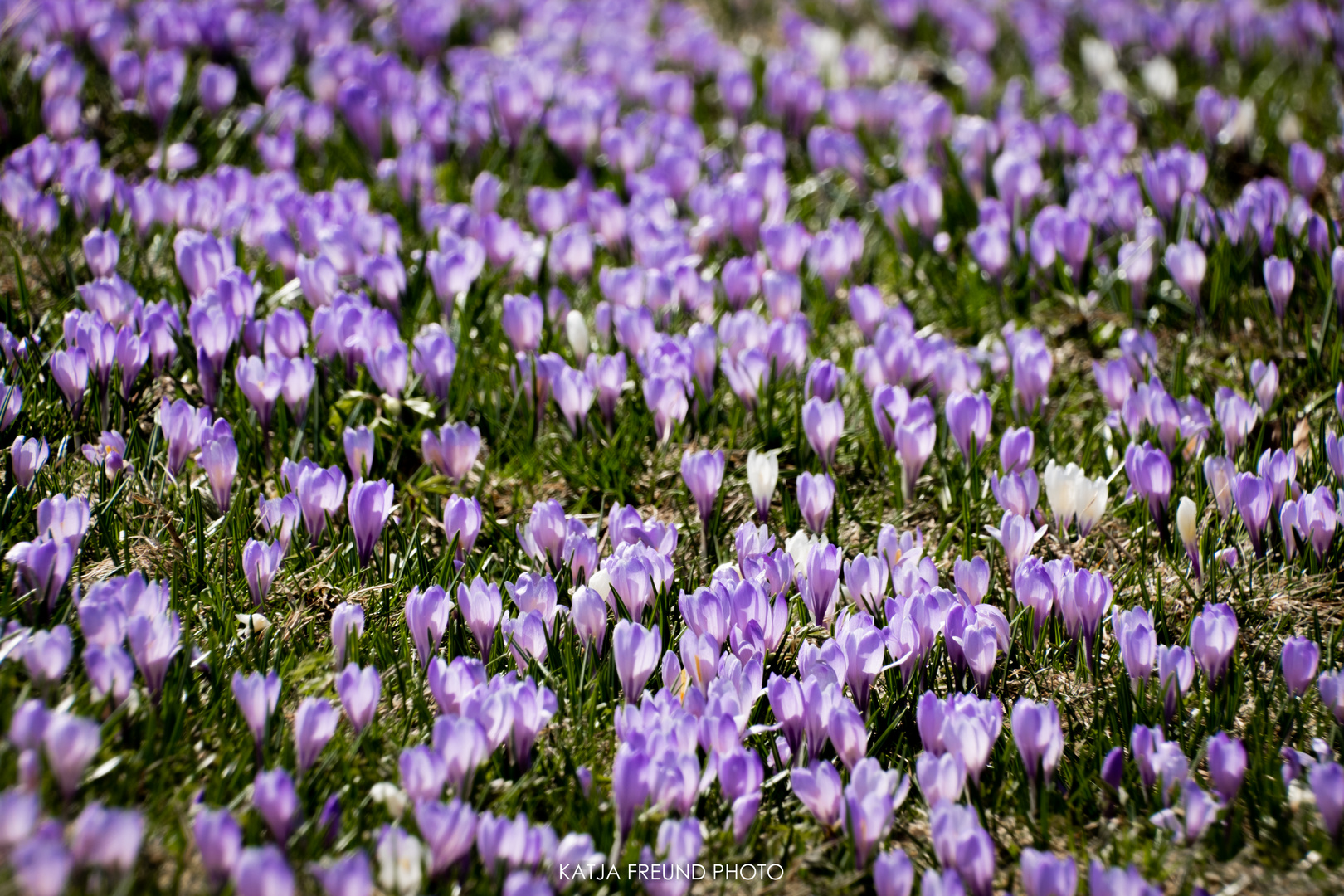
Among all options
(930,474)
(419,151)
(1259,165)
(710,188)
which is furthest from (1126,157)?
(419,151)

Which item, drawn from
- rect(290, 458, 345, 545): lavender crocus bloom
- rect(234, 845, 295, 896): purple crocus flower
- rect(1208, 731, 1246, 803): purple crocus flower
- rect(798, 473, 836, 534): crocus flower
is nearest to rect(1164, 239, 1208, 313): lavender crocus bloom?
rect(798, 473, 836, 534): crocus flower

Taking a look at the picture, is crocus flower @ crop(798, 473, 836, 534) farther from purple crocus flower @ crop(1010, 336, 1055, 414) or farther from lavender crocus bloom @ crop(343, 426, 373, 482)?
lavender crocus bloom @ crop(343, 426, 373, 482)

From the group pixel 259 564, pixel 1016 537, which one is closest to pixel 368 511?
pixel 259 564

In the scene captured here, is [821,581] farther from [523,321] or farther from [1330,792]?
[523,321]

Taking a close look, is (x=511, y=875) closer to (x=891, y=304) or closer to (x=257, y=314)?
(x=257, y=314)

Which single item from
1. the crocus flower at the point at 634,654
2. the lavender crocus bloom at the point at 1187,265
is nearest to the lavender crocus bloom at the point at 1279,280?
the lavender crocus bloom at the point at 1187,265
